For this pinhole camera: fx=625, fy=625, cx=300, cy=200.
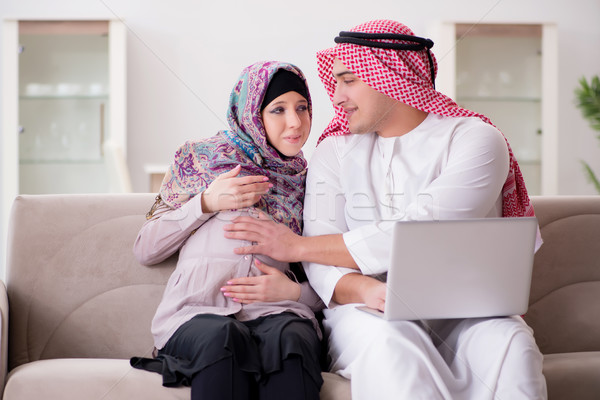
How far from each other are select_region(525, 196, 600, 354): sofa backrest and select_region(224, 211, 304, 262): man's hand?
0.87m

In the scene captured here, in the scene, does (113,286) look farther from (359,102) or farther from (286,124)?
(359,102)

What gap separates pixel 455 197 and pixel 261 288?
604mm

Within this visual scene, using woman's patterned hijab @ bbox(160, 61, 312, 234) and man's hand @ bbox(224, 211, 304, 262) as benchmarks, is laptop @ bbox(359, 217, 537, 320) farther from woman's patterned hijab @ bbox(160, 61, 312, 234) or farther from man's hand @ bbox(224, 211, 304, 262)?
woman's patterned hijab @ bbox(160, 61, 312, 234)

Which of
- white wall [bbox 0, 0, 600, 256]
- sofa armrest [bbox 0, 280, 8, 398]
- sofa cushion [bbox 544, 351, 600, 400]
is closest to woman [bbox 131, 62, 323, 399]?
sofa armrest [bbox 0, 280, 8, 398]

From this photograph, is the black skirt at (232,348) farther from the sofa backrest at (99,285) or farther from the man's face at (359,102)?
the man's face at (359,102)

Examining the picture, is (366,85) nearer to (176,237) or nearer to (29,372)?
(176,237)

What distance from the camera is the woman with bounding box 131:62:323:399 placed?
4.96ft

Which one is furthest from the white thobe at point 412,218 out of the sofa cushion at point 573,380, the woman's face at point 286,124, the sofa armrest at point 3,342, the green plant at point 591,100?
the green plant at point 591,100

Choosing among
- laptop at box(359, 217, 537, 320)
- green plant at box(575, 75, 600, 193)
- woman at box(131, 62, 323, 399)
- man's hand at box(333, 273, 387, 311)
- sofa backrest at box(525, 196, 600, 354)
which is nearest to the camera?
laptop at box(359, 217, 537, 320)

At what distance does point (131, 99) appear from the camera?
4449 mm

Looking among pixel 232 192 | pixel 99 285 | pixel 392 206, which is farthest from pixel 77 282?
pixel 392 206

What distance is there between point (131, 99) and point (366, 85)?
2.91 metres

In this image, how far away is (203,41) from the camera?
450 cm

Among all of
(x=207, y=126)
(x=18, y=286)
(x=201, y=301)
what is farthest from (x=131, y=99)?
(x=201, y=301)
